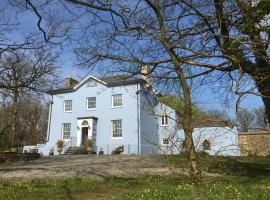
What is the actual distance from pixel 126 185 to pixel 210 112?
12.3ft

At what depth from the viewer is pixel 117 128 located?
120 ft

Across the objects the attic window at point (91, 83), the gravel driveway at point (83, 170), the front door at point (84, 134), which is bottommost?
the gravel driveway at point (83, 170)

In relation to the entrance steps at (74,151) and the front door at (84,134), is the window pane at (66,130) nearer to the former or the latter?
the front door at (84,134)

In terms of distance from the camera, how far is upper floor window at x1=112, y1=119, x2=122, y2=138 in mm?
36394

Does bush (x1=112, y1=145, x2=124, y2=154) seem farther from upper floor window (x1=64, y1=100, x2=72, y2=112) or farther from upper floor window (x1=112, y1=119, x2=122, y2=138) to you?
upper floor window (x1=64, y1=100, x2=72, y2=112)

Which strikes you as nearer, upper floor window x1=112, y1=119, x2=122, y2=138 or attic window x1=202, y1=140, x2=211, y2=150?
attic window x1=202, y1=140, x2=211, y2=150

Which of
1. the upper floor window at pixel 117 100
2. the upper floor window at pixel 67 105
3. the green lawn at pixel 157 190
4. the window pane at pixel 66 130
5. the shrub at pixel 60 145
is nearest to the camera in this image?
the green lawn at pixel 157 190

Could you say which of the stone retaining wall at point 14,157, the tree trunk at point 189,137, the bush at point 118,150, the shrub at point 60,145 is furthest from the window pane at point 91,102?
the tree trunk at point 189,137

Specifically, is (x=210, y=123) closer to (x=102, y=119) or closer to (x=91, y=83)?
(x=102, y=119)

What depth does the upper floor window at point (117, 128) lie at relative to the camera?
36394 millimetres

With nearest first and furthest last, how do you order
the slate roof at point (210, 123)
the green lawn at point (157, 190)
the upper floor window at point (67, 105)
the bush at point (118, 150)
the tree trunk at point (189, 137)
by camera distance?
1. the green lawn at point (157, 190)
2. the slate roof at point (210, 123)
3. the tree trunk at point (189, 137)
4. the bush at point (118, 150)
5. the upper floor window at point (67, 105)

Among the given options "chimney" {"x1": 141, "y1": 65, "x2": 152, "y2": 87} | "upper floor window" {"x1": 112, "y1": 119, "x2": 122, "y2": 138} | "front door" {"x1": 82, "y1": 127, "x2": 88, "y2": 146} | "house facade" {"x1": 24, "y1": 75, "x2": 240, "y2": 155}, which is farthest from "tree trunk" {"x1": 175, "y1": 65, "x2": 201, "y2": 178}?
"front door" {"x1": 82, "y1": 127, "x2": 88, "y2": 146}

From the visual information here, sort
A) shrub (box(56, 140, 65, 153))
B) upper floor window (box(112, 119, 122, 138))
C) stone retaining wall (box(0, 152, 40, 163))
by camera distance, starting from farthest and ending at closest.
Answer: shrub (box(56, 140, 65, 153))
upper floor window (box(112, 119, 122, 138))
stone retaining wall (box(0, 152, 40, 163))

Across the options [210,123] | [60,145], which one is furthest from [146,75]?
[60,145]
